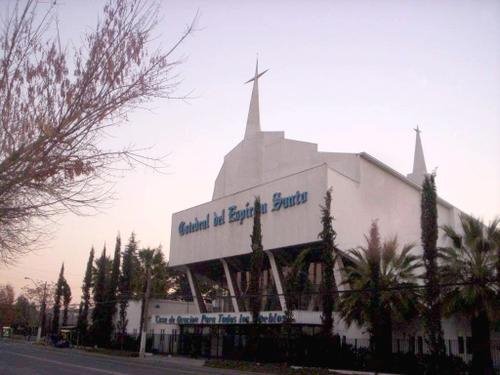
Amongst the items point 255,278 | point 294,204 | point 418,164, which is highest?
point 418,164

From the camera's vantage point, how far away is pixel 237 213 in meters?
46.2

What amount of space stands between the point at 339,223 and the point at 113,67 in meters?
30.9

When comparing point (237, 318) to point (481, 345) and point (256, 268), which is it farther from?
point (481, 345)

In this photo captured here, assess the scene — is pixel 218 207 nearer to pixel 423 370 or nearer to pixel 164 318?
pixel 164 318

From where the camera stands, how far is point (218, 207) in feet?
161

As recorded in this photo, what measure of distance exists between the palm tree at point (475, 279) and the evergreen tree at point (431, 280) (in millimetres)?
1115

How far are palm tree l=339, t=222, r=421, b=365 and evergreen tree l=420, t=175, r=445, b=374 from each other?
1947mm

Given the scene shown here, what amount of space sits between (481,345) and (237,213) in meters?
23.4

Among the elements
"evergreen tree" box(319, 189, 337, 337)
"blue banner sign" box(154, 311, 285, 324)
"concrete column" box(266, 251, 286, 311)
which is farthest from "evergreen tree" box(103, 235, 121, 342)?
"evergreen tree" box(319, 189, 337, 337)

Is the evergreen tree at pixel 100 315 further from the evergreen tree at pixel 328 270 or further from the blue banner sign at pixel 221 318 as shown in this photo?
the evergreen tree at pixel 328 270

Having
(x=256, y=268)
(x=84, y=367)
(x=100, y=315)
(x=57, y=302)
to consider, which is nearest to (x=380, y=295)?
(x=256, y=268)

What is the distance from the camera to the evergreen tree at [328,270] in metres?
32.3

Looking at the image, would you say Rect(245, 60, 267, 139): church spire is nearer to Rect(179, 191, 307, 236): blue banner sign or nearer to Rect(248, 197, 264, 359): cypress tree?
Rect(179, 191, 307, 236): blue banner sign

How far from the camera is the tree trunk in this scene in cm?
2642
